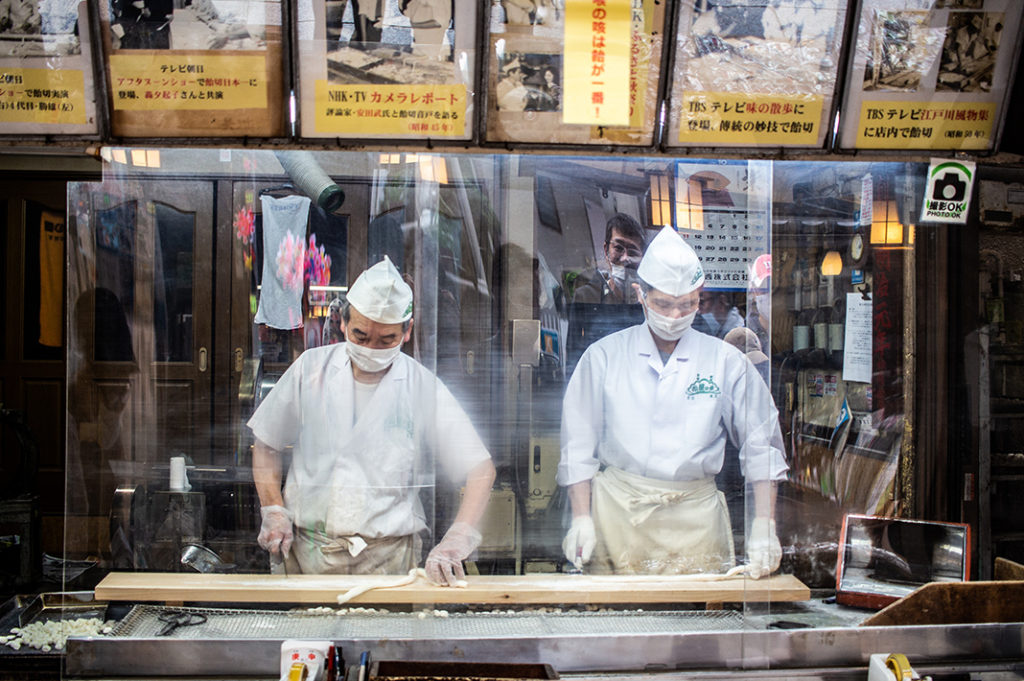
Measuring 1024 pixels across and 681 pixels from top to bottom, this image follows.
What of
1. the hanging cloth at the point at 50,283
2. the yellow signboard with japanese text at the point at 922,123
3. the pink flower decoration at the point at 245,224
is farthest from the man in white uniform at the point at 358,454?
the hanging cloth at the point at 50,283

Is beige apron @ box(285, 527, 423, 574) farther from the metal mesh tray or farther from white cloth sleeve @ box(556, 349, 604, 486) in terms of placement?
white cloth sleeve @ box(556, 349, 604, 486)

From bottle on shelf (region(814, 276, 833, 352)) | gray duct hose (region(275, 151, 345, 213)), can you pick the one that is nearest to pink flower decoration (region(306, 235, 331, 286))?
gray duct hose (region(275, 151, 345, 213))

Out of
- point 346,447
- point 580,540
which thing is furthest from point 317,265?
point 580,540

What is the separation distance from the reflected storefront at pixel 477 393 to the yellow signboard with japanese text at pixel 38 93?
9.3 inches

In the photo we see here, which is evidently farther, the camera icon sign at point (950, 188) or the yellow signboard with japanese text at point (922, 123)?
the camera icon sign at point (950, 188)

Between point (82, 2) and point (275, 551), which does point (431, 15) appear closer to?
point (82, 2)

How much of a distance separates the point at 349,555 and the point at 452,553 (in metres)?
0.33

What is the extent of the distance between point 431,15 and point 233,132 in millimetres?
674

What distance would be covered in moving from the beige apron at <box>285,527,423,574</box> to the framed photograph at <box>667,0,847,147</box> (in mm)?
1539

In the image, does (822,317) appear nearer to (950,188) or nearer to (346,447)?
(950,188)

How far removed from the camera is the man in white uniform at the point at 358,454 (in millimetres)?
2291

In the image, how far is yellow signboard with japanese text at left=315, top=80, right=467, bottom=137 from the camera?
81.8 inches

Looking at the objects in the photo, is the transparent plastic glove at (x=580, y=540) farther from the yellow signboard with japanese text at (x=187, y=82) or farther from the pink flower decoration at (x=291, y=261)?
the yellow signboard with japanese text at (x=187, y=82)

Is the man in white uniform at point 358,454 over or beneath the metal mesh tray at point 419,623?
over
